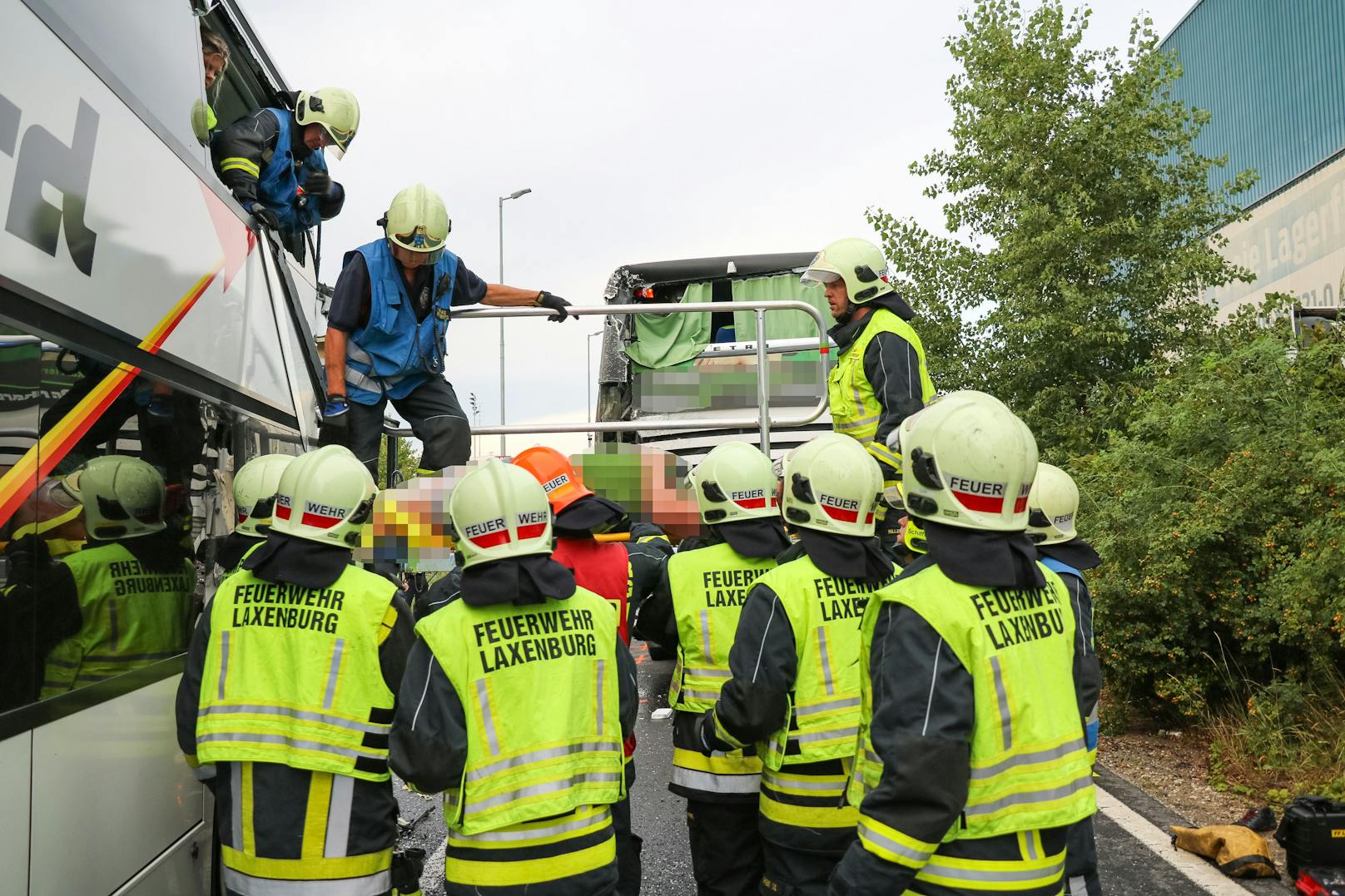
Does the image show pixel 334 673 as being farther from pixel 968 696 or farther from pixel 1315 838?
pixel 1315 838

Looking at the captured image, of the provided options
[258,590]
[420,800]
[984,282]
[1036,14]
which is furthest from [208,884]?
[1036,14]

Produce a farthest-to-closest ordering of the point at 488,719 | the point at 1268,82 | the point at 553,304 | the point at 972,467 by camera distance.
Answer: the point at 1268,82 → the point at 553,304 → the point at 488,719 → the point at 972,467

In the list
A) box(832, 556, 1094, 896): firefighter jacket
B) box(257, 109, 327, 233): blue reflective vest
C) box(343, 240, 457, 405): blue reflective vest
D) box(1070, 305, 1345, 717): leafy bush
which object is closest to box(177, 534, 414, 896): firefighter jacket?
box(832, 556, 1094, 896): firefighter jacket

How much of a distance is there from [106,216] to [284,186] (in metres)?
2.24

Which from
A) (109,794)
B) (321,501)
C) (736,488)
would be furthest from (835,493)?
(109,794)

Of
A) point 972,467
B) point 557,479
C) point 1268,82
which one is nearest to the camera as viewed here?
point 972,467

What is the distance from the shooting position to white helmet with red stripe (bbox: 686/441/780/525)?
157 inches

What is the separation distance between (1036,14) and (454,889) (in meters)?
15.2

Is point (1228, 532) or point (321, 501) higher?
point (321, 501)

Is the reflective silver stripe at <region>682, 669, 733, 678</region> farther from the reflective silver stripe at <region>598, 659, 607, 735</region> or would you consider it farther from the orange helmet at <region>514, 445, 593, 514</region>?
the reflective silver stripe at <region>598, 659, 607, 735</region>

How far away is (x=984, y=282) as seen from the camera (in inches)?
620

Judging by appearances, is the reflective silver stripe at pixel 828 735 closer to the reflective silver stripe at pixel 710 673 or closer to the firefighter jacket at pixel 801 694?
the firefighter jacket at pixel 801 694

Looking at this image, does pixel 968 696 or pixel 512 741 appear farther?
pixel 512 741

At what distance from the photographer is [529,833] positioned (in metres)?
2.85
